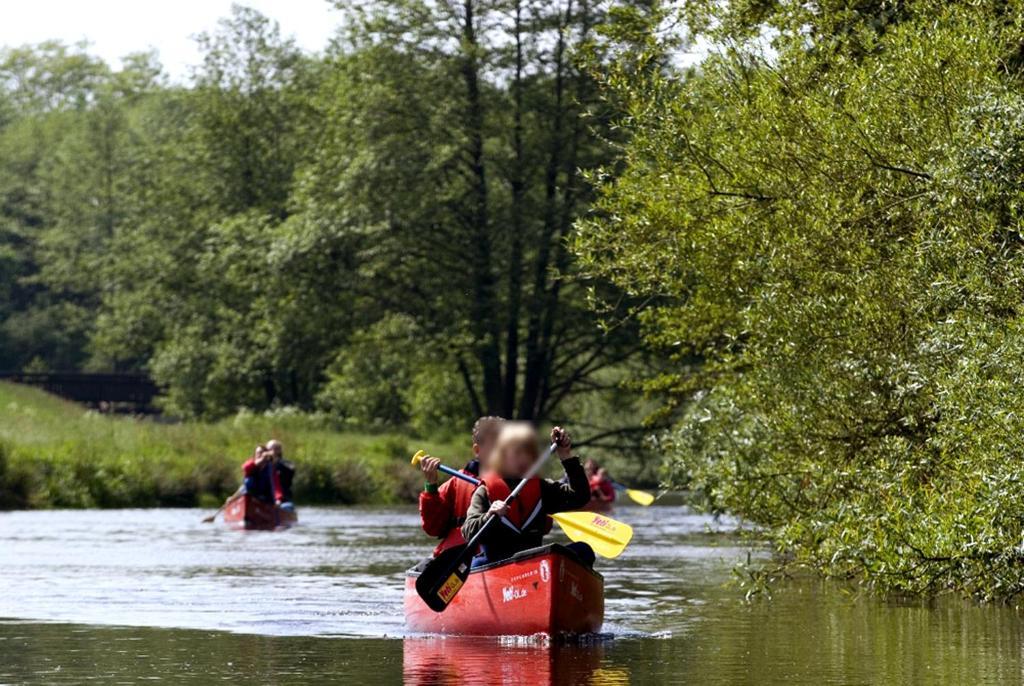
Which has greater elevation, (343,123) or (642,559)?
(343,123)

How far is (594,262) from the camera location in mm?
18375

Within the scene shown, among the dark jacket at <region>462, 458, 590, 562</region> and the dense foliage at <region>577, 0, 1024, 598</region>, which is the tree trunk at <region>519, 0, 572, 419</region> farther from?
the dark jacket at <region>462, 458, 590, 562</region>

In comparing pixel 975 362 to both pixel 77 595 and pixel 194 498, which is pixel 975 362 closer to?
pixel 77 595

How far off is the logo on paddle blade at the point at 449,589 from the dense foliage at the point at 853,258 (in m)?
3.56

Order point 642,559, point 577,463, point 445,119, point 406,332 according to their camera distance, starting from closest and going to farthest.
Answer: point 577,463 < point 642,559 < point 445,119 < point 406,332

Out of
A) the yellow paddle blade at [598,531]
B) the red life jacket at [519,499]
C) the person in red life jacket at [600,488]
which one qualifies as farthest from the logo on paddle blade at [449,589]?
the person in red life jacket at [600,488]

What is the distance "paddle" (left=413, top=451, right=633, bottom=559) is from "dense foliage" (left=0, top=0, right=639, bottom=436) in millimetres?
22830

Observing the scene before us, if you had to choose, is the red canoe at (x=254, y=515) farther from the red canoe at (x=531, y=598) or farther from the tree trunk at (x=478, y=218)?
the red canoe at (x=531, y=598)

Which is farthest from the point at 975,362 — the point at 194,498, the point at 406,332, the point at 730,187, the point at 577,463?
the point at 406,332

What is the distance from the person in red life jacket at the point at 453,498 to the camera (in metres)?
13.4

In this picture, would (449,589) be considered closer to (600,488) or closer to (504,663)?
(504,663)

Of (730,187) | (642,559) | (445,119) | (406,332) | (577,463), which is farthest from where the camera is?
(406,332)

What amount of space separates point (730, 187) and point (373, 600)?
5078mm

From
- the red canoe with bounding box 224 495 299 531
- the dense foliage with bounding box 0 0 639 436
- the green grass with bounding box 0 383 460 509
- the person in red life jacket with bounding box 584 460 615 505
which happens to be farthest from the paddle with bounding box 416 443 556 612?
the dense foliage with bounding box 0 0 639 436
